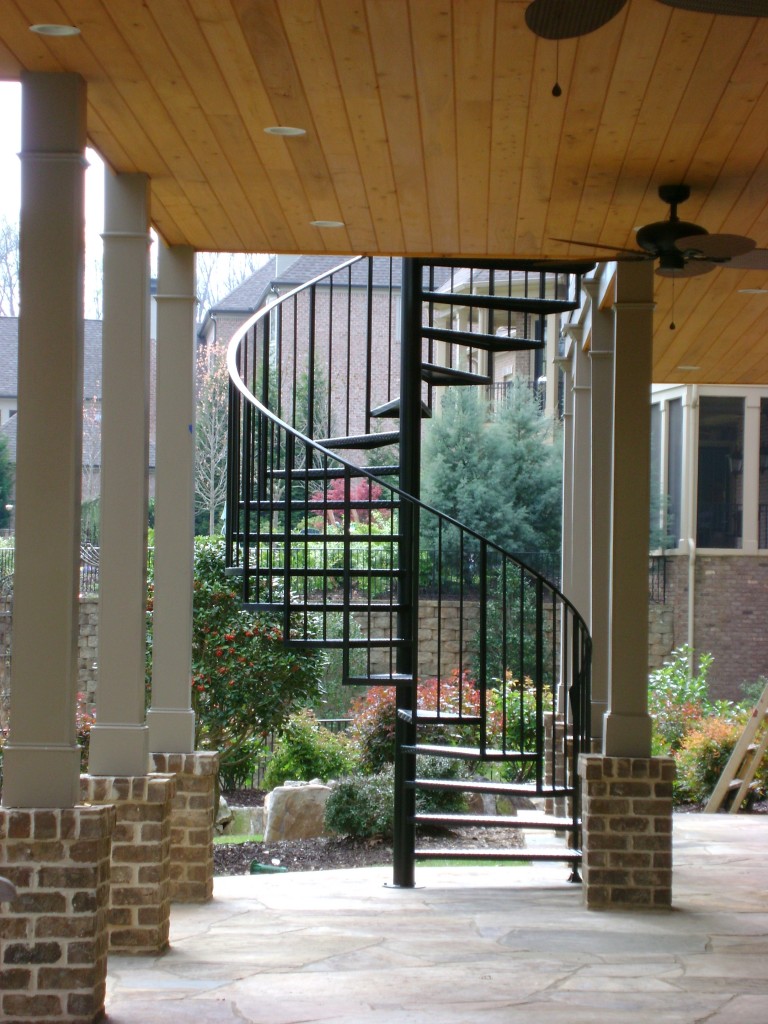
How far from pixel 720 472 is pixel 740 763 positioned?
648cm

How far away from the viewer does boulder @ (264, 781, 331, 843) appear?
8.27 m

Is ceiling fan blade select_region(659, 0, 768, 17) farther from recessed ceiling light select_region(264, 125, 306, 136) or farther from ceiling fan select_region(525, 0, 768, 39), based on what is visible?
recessed ceiling light select_region(264, 125, 306, 136)

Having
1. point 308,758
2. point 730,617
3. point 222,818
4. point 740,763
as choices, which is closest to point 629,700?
point 740,763

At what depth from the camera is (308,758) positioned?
33.5ft

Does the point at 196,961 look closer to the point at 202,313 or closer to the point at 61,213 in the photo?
the point at 61,213

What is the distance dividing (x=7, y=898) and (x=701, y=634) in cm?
1324

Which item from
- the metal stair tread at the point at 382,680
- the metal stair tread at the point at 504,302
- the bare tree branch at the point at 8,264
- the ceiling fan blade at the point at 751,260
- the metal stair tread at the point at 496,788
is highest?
the bare tree branch at the point at 8,264

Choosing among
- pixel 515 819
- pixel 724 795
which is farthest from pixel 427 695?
pixel 515 819

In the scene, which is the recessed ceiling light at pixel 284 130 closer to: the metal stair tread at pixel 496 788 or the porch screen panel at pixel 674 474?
the metal stair tread at pixel 496 788

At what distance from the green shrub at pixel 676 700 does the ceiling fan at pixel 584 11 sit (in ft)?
26.6

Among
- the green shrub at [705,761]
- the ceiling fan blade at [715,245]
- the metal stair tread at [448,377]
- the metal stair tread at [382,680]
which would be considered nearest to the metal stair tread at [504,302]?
the metal stair tread at [448,377]

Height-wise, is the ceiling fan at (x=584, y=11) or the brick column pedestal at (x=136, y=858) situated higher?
the ceiling fan at (x=584, y=11)

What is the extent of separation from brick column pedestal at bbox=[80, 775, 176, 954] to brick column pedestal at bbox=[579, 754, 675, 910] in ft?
6.23

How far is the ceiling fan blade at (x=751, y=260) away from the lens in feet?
14.9
